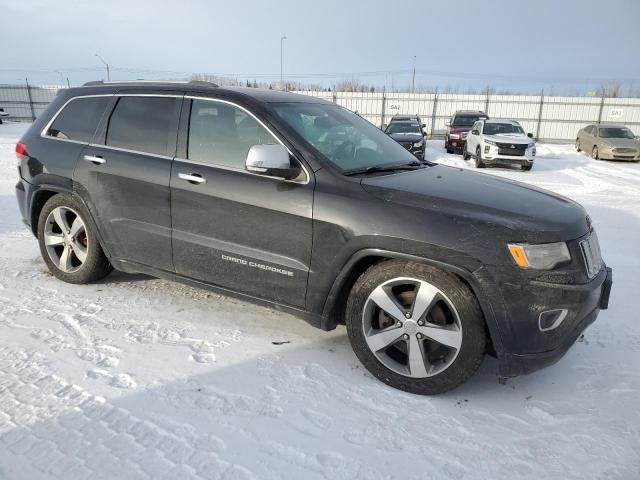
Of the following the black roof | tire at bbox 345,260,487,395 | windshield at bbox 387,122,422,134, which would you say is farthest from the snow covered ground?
windshield at bbox 387,122,422,134

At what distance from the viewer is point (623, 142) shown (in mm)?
16609

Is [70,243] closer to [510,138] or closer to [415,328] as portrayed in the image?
[415,328]

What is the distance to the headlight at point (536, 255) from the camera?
8.35 feet

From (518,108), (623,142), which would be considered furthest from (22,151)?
(518,108)

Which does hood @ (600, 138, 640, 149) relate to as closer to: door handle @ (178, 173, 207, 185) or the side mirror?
the side mirror

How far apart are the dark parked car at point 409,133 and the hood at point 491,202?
1096 centimetres

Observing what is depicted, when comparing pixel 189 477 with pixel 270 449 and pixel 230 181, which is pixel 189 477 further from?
pixel 230 181

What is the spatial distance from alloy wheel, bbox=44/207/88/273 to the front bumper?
11.7ft

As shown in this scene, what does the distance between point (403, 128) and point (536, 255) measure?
14729 millimetres

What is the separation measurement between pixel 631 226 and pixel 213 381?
658cm

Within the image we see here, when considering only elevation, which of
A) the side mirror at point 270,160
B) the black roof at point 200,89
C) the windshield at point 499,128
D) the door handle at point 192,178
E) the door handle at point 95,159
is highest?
the black roof at point 200,89

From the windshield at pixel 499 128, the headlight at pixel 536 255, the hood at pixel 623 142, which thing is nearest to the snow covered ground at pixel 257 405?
the headlight at pixel 536 255

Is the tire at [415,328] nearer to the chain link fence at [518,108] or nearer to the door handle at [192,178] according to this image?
the door handle at [192,178]

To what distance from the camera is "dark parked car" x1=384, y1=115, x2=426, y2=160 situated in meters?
14.7
